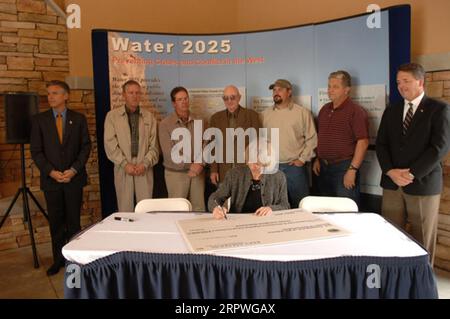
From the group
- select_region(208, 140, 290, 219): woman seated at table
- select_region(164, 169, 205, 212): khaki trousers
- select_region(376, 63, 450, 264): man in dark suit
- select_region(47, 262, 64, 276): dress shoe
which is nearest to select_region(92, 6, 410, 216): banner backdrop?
select_region(376, 63, 450, 264): man in dark suit

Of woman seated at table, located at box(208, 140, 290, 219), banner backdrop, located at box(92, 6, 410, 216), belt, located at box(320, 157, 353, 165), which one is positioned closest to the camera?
woman seated at table, located at box(208, 140, 290, 219)

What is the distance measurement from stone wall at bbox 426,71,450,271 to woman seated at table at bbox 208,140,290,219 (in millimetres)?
1476

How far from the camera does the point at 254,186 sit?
2518 millimetres

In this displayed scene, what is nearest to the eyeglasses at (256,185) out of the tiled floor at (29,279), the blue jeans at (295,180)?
the blue jeans at (295,180)

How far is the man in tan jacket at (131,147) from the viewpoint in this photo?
349cm

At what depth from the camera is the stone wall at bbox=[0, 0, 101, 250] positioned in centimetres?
388

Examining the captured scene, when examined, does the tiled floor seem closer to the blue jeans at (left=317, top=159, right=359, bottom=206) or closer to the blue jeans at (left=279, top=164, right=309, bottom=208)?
the blue jeans at (left=317, top=159, right=359, bottom=206)

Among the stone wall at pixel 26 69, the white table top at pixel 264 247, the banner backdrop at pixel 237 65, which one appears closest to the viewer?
the white table top at pixel 264 247

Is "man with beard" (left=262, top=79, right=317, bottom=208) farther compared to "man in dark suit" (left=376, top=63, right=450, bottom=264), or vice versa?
"man with beard" (left=262, top=79, right=317, bottom=208)

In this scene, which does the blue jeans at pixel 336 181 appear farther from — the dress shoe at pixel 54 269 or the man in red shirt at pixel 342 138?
the dress shoe at pixel 54 269

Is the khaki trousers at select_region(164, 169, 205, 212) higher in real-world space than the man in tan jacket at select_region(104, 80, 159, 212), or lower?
lower

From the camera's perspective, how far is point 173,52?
4.03 m

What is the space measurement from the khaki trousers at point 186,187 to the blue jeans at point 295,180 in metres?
0.78

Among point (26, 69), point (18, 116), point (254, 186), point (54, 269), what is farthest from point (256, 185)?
point (26, 69)
